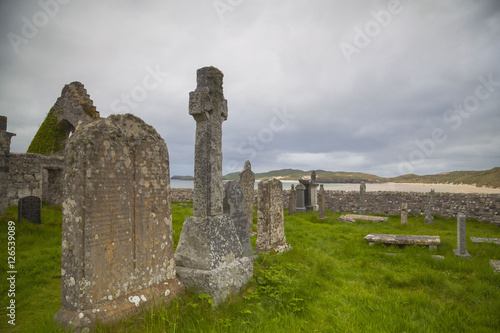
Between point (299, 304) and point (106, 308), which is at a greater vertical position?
point (106, 308)

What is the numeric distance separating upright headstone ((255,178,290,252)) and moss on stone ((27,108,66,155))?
13.0 meters

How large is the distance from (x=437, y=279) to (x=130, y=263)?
5364mm

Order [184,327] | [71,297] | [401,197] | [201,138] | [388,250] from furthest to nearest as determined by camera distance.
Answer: [401,197]
[388,250]
[201,138]
[184,327]
[71,297]

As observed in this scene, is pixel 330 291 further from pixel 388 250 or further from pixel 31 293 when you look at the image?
pixel 31 293

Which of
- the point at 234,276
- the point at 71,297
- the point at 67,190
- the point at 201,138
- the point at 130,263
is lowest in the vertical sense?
the point at 234,276

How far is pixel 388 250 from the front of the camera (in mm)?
7426

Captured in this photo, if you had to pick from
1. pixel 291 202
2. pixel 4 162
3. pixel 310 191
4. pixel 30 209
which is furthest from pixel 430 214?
pixel 4 162

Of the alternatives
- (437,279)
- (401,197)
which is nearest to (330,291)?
(437,279)

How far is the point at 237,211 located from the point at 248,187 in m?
2.68

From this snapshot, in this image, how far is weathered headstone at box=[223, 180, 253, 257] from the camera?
19.4 feet

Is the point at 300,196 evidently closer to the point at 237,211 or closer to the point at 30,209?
the point at 237,211

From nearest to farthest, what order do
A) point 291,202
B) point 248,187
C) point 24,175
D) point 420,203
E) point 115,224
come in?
point 115,224, point 248,187, point 24,175, point 420,203, point 291,202

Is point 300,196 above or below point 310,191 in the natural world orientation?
below

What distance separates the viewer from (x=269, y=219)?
712 cm
